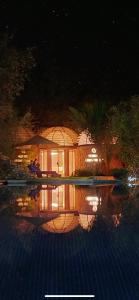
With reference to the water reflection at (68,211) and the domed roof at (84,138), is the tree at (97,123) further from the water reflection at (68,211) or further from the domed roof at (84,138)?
the water reflection at (68,211)

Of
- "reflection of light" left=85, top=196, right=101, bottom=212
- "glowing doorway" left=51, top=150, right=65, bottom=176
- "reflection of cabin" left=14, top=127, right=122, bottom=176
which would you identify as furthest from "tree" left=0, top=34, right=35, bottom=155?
"reflection of light" left=85, top=196, right=101, bottom=212

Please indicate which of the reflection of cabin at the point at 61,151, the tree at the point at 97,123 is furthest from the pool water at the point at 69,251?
the reflection of cabin at the point at 61,151

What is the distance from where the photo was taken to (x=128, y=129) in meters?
19.6

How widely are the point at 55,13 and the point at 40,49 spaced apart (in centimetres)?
361

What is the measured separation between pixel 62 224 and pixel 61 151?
16.9m

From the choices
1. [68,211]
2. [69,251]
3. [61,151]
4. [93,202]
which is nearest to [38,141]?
[61,151]

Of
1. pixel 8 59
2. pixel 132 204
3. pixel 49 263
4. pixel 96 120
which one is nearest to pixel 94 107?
pixel 96 120

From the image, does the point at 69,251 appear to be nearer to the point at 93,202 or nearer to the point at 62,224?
the point at 62,224

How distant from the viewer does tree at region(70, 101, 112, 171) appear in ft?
72.6

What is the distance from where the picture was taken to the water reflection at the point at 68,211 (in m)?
7.70

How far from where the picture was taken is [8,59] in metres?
17.4

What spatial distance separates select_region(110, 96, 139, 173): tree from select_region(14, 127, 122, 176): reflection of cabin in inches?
110

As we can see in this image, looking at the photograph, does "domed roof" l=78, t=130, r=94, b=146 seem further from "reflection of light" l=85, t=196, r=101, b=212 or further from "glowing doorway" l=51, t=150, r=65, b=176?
"reflection of light" l=85, t=196, r=101, b=212

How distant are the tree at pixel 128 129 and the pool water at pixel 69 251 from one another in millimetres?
9541
